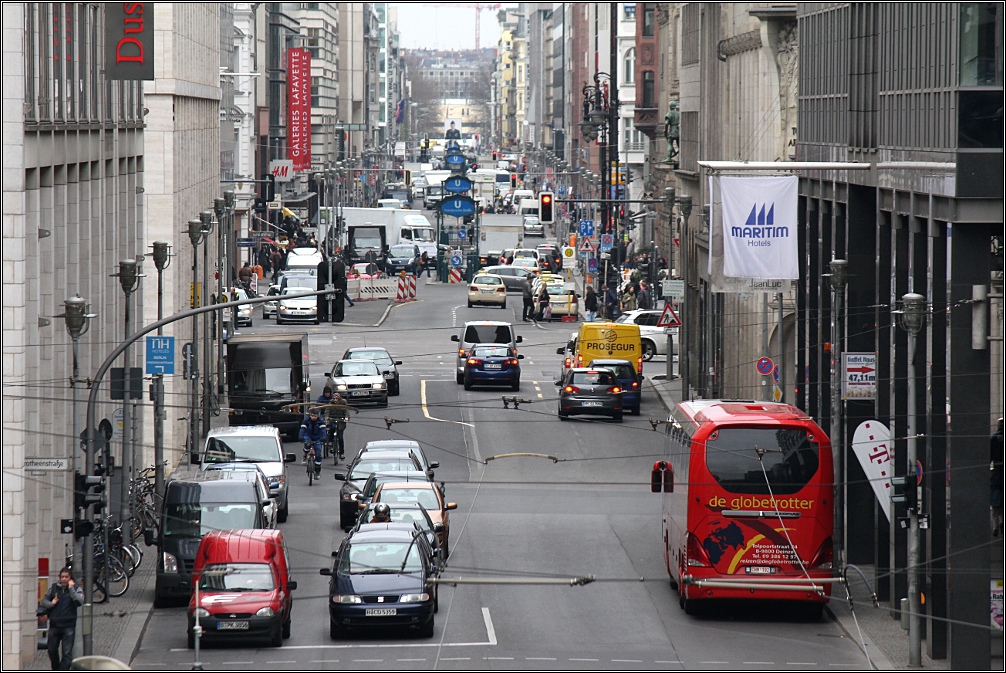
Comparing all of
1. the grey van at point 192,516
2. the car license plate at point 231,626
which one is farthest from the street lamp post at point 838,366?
the grey van at point 192,516

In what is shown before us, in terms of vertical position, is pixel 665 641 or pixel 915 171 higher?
pixel 915 171

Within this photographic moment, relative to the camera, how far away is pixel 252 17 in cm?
10144

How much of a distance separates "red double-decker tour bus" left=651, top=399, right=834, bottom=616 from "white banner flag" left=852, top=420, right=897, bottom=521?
50 cm

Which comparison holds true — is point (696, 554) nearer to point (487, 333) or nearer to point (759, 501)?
point (759, 501)

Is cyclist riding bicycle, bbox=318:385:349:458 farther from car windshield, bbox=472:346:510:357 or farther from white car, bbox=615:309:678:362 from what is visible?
white car, bbox=615:309:678:362

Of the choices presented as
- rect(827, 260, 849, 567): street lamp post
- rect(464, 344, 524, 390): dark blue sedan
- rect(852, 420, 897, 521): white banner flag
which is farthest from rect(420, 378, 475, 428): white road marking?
rect(852, 420, 897, 521): white banner flag

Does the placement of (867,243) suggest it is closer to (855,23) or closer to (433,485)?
(855,23)

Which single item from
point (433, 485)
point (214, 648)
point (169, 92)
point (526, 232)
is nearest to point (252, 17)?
point (526, 232)

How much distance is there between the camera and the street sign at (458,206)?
110500 millimetres

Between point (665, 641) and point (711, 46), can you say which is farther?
point (711, 46)

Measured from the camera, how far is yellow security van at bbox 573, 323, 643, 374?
5272cm

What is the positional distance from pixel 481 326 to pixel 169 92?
53.0ft

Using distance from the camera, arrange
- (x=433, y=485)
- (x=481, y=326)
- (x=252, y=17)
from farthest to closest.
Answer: (x=252, y=17), (x=481, y=326), (x=433, y=485)

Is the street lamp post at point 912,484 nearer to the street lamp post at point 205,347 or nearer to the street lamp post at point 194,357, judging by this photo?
the street lamp post at point 194,357
